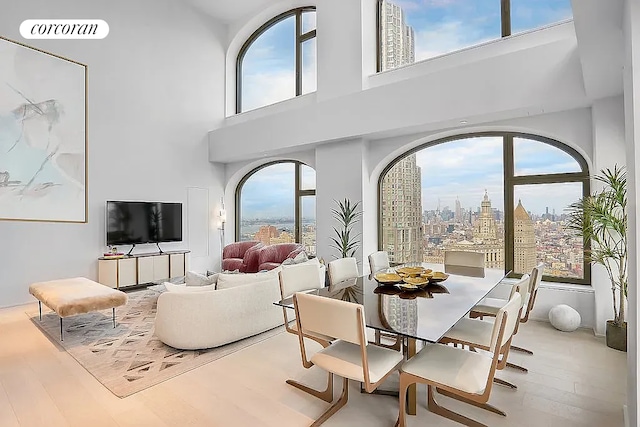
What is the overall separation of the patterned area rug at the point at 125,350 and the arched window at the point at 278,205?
138 inches

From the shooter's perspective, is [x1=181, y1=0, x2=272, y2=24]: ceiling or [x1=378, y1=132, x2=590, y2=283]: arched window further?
[x1=181, y1=0, x2=272, y2=24]: ceiling

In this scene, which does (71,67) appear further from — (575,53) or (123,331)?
(575,53)

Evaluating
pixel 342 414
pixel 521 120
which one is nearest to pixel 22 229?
pixel 342 414

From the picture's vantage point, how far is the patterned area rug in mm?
2846

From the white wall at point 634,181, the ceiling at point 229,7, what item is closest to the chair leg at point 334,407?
the white wall at point 634,181

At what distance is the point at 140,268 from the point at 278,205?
303 centimetres

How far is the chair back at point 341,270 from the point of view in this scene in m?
3.51

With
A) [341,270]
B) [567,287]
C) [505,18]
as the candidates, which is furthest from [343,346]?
[505,18]

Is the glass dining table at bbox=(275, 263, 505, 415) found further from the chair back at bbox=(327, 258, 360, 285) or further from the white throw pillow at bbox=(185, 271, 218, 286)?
the white throw pillow at bbox=(185, 271, 218, 286)

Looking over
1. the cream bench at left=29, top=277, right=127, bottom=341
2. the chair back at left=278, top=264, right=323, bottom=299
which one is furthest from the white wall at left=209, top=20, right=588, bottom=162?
the cream bench at left=29, top=277, right=127, bottom=341

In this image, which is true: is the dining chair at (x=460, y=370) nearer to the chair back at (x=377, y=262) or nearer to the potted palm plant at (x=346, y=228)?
the chair back at (x=377, y=262)

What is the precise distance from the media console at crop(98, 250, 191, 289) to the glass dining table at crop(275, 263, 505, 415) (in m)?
4.53

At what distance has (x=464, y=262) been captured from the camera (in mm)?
4207

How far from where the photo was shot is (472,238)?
206 inches
